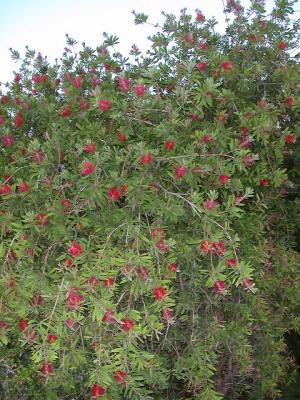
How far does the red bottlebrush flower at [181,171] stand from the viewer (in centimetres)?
173

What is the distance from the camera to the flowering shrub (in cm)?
171

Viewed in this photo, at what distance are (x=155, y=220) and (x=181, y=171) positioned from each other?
0.72 feet

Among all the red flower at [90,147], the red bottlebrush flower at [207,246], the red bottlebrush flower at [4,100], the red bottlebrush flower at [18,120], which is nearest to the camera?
the red bottlebrush flower at [207,246]

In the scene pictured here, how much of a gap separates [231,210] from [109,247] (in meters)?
0.49

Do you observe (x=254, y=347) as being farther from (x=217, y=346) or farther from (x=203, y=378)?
(x=203, y=378)

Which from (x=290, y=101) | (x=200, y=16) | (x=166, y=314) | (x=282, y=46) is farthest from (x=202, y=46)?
(x=166, y=314)

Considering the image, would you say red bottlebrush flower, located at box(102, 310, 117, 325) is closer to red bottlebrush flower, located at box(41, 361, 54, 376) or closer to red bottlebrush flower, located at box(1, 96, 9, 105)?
red bottlebrush flower, located at box(41, 361, 54, 376)

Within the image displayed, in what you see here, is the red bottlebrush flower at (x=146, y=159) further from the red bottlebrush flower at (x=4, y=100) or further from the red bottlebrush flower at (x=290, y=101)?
the red bottlebrush flower at (x=4, y=100)

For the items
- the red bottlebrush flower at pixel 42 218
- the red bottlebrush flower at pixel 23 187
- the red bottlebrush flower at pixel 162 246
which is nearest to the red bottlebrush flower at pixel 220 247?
the red bottlebrush flower at pixel 162 246

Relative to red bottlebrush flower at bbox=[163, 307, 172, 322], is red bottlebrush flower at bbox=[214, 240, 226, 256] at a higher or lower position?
higher

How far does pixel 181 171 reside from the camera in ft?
5.66

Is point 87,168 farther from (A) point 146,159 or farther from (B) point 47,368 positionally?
(B) point 47,368

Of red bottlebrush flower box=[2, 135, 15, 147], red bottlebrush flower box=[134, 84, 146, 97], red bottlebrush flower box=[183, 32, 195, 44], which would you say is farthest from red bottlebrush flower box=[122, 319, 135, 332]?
red bottlebrush flower box=[183, 32, 195, 44]

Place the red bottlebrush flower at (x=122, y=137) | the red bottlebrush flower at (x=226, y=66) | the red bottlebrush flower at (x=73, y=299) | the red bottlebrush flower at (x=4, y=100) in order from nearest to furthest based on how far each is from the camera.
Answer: the red bottlebrush flower at (x=73, y=299)
the red bottlebrush flower at (x=122, y=137)
the red bottlebrush flower at (x=226, y=66)
the red bottlebrush flower at (x=4, y=100)
